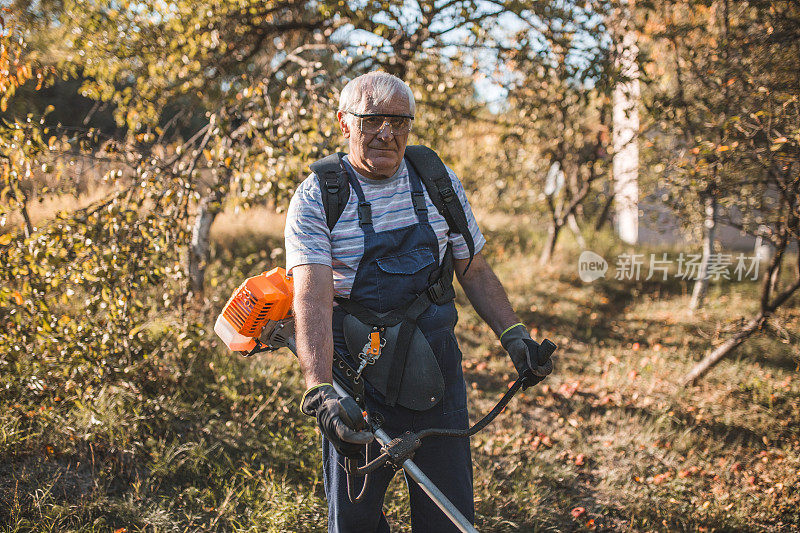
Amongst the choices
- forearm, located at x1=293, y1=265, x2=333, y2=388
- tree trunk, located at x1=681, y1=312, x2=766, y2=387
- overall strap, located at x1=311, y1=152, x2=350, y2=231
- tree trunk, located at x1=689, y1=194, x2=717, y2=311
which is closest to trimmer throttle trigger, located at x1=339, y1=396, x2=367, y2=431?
forearm, located at x1=293, y1=265, x2=333, y2=388

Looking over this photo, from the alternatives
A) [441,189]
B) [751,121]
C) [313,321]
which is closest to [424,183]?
[441,189]

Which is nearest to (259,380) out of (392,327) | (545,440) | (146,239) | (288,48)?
(146,239)

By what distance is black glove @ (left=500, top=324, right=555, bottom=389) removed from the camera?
88.1 inches

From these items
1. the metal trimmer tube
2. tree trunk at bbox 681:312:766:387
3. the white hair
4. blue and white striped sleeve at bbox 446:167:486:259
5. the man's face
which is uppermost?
the white hair

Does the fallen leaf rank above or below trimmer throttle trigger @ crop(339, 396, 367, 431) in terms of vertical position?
below

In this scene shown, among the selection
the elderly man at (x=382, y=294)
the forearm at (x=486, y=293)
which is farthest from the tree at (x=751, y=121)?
the elderly man at (x=382, y=294)

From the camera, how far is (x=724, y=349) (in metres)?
4.89

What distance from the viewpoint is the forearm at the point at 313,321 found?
1996mm

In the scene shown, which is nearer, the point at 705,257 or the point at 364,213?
the point at 364,213

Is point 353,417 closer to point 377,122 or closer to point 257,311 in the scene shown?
point 257,311

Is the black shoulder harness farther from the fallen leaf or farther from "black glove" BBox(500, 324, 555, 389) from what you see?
the fallen leaf

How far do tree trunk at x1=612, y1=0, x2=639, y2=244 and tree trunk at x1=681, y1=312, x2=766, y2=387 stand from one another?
197 centimetres

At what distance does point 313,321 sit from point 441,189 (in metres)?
0.73

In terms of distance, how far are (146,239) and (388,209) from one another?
2208mm
